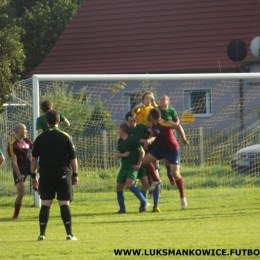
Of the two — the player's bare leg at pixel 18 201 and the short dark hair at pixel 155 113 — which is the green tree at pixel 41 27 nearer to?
the player's bare leg at pixel 18 201

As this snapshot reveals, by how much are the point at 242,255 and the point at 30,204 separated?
7746 millimetres

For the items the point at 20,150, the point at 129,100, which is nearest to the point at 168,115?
the point at 20,150

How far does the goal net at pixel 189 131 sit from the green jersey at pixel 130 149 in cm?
256

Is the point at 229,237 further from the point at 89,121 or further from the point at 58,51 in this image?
the point at 58,51

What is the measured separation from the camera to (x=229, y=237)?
9734 millimetres

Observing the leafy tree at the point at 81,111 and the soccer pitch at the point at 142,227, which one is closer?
the soccer pitch at the point at 142,227

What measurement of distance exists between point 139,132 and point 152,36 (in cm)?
2071

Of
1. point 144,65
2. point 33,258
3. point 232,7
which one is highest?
point 232,7

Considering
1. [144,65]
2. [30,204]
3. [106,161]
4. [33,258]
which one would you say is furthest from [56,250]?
[144,65]

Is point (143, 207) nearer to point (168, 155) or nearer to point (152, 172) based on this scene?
point (152, 172)

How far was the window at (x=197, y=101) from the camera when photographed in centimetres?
1708

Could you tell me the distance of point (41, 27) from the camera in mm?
44562

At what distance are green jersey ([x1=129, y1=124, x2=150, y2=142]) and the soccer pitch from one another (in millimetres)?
1299

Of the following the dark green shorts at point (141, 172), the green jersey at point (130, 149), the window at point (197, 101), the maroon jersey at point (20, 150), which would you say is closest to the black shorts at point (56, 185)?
the maroon jersey at point (20, 150)
